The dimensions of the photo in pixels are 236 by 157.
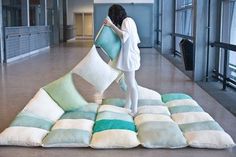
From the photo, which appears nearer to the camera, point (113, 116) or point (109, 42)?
point (113, 116)

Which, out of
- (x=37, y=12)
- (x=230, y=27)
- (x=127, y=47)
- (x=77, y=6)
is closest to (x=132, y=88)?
(x=127, y=47)

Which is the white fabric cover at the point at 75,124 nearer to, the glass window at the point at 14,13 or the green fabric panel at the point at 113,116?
the green fabric panel at the point at 113,116

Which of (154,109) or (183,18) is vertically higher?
(183,18)

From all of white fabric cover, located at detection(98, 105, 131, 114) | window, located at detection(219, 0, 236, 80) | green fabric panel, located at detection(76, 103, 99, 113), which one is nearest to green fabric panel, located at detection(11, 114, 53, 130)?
green fabric panel, located at detection(76, 103, 99, 113)

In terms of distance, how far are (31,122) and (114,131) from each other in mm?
1080

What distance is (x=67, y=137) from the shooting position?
4.38m

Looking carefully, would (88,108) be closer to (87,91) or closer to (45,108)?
(45,108)

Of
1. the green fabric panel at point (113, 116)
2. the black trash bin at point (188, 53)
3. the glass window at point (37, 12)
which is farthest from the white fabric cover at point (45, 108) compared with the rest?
the glass window at point (37, 12)

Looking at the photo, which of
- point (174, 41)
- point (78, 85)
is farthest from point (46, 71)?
point (174, 41)

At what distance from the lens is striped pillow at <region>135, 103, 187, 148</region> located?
4281mm

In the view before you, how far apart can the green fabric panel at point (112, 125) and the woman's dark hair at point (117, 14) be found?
1445mm

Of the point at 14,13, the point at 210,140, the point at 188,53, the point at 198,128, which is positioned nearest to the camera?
the point at 210,140

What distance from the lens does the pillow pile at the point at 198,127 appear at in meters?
4.27

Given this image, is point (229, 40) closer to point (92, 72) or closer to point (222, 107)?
point (222, 107)
